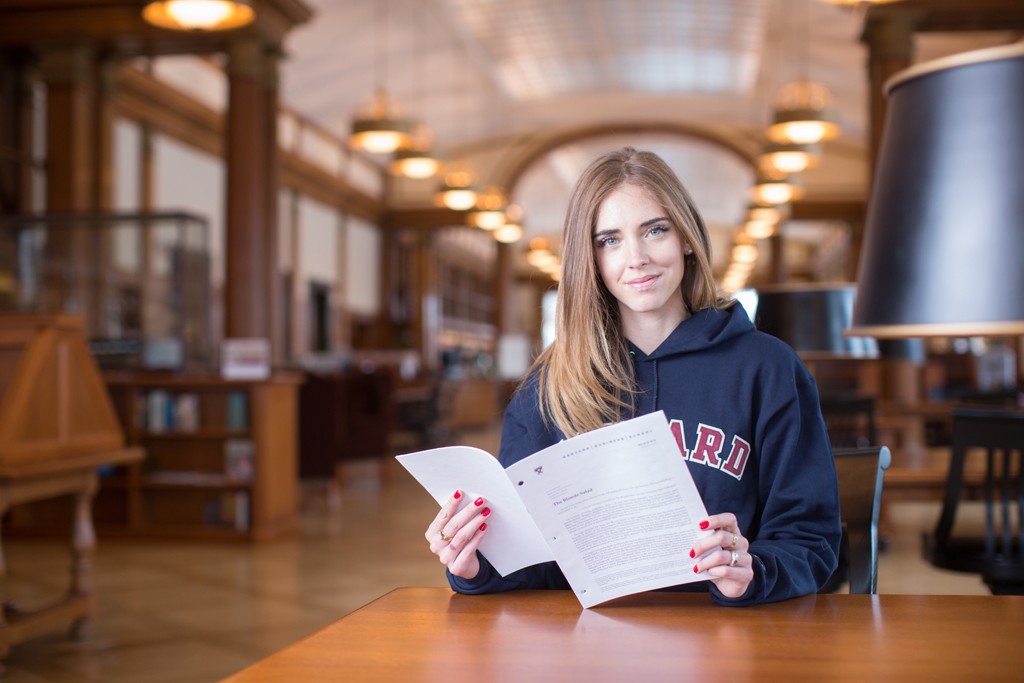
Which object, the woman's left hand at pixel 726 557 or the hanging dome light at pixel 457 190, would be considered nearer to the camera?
the woman's left hand at pixel 726 557

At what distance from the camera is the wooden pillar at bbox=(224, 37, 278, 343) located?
771cm

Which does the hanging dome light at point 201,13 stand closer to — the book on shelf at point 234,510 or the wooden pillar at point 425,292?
the book on shelf at point 234,510

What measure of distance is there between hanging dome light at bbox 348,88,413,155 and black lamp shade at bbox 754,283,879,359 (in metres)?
6.75

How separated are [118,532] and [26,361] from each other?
3.28 metres

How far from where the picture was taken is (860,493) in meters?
2.10

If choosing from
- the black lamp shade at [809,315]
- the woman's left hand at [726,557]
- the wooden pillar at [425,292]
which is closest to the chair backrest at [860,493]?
the woman's left hand at [726,557]

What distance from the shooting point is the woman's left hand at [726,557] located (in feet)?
4.57

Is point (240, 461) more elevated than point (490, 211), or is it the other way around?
point (490, 211)

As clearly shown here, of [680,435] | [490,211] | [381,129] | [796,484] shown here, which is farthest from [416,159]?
[796,484]

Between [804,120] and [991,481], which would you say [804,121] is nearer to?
[804,120]

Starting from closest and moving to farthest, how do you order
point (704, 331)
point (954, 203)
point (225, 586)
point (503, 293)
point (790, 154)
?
point (954, 203), point (704, 331), point (225, 586), point (790, 154), point (503, 293)

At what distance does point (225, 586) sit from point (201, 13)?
297 centimetres

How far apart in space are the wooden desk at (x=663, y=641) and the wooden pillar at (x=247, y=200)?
6.51 m

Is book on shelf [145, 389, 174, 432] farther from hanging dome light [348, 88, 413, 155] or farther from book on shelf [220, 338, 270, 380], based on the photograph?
hanging dome light [348, 88, 413, 155]
